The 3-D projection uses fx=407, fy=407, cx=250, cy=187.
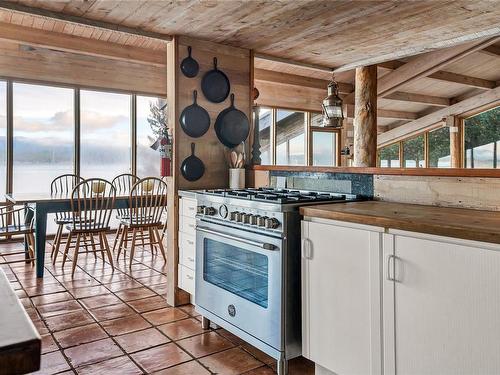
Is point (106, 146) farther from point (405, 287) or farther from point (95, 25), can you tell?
point (405, 287)

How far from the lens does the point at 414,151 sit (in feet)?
33.0

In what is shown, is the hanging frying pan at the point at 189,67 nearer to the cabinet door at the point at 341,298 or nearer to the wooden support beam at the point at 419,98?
the cabinet door at the point at 341,298

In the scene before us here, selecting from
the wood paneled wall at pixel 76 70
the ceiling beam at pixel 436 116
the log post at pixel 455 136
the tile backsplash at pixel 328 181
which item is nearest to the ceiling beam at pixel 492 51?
the ceiling beam at pixel 436 116

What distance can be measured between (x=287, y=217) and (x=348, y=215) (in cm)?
36

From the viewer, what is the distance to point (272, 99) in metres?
7.41

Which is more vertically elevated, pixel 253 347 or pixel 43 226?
pixel 43 226

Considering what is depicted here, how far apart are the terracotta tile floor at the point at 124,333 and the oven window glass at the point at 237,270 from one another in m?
0.36

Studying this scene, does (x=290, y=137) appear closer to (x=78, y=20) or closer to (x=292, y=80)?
(x=292, y=80)

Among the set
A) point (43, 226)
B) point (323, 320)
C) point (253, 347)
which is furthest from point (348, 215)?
point (43, 226)

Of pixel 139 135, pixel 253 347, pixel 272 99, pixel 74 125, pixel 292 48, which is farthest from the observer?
Result: pixel 272 99

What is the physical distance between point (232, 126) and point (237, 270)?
4.75 ft

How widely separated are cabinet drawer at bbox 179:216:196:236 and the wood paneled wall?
3900 mm

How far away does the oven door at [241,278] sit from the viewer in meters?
2.13

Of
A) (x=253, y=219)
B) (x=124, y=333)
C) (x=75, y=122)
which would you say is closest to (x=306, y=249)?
(x=253, y=219)
